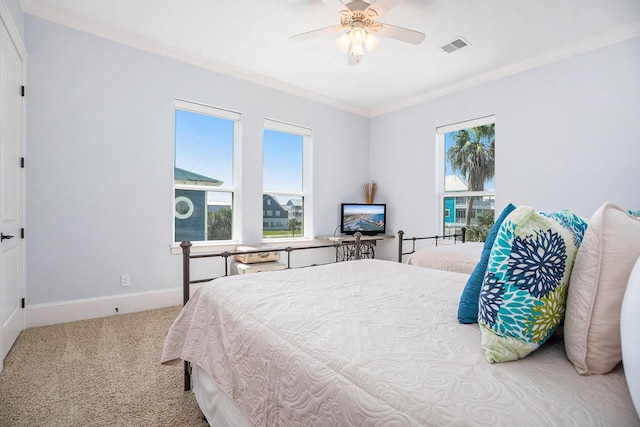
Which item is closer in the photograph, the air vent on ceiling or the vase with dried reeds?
the air vent on ceiling

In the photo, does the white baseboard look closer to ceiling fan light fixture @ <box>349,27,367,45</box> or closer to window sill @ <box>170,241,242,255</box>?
window sill @ <box>170,241,242,255</box>

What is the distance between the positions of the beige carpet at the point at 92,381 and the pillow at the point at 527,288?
1423mm

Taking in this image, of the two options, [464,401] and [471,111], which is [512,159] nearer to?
[471,111]

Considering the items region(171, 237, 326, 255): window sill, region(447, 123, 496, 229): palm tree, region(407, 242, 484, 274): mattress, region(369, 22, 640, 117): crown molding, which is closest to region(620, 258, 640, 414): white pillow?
region(407, 242, 484, 274): mattress

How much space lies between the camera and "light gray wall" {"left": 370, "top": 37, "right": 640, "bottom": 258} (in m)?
2.86

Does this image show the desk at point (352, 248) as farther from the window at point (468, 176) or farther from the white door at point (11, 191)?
the white door at point (11, 191)

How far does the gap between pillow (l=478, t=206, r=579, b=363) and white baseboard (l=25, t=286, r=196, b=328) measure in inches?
128

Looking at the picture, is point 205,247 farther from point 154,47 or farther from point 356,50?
point 356,50

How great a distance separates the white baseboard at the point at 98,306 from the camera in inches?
105

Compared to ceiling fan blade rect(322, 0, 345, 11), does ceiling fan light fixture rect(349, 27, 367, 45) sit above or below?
below

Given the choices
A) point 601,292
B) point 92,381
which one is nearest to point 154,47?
point 92,381

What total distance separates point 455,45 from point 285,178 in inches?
101

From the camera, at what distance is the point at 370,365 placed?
749 mm

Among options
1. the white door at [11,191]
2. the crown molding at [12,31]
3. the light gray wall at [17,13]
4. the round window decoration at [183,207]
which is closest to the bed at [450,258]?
the round window decoration at [183,207]
